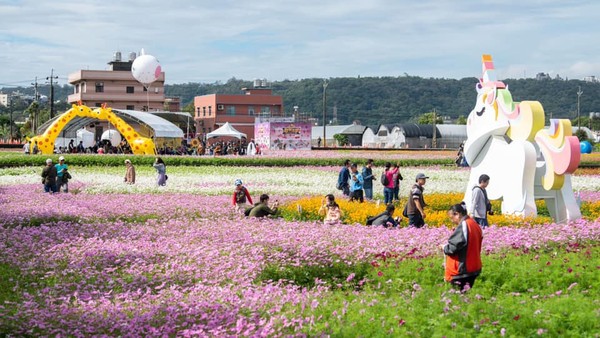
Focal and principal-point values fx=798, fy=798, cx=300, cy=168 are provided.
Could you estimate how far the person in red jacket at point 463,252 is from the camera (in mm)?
10242

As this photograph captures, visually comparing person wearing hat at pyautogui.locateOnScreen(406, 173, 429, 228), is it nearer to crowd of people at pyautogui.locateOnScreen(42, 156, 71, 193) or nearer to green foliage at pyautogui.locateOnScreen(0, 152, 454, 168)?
crowd of people at pyautogui.locateOnScreen(42, 156, 71, 193)

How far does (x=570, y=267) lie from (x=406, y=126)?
84120 millimetres

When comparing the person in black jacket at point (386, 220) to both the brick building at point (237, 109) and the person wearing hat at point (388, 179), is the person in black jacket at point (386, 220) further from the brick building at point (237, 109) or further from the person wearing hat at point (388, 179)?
the brick building at point (237, 109)

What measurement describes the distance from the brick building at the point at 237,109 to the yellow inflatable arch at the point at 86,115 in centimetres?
4858

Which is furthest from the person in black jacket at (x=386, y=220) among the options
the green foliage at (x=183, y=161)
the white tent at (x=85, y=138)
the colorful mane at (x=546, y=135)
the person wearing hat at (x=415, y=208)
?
the white tent at (x=85, y=138)

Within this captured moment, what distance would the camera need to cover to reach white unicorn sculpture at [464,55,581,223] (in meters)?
19.4

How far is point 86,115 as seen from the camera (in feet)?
175

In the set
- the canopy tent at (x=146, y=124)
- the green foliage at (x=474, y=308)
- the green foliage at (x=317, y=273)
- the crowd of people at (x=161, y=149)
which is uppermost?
the canopy tent at (x=146, y=124)

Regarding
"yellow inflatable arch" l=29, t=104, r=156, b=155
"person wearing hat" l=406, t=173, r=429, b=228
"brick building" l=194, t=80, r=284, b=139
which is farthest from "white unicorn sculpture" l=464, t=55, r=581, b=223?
"brick building" l=194, t=80, r=284, b=139

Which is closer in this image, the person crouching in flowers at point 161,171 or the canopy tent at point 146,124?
the person crouching in flowers at point 161,171

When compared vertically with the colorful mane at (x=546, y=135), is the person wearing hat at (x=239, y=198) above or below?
below

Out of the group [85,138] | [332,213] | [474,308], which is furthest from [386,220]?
[85,138]

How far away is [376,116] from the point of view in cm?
18088

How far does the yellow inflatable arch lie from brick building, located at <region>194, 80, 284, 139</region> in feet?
159
